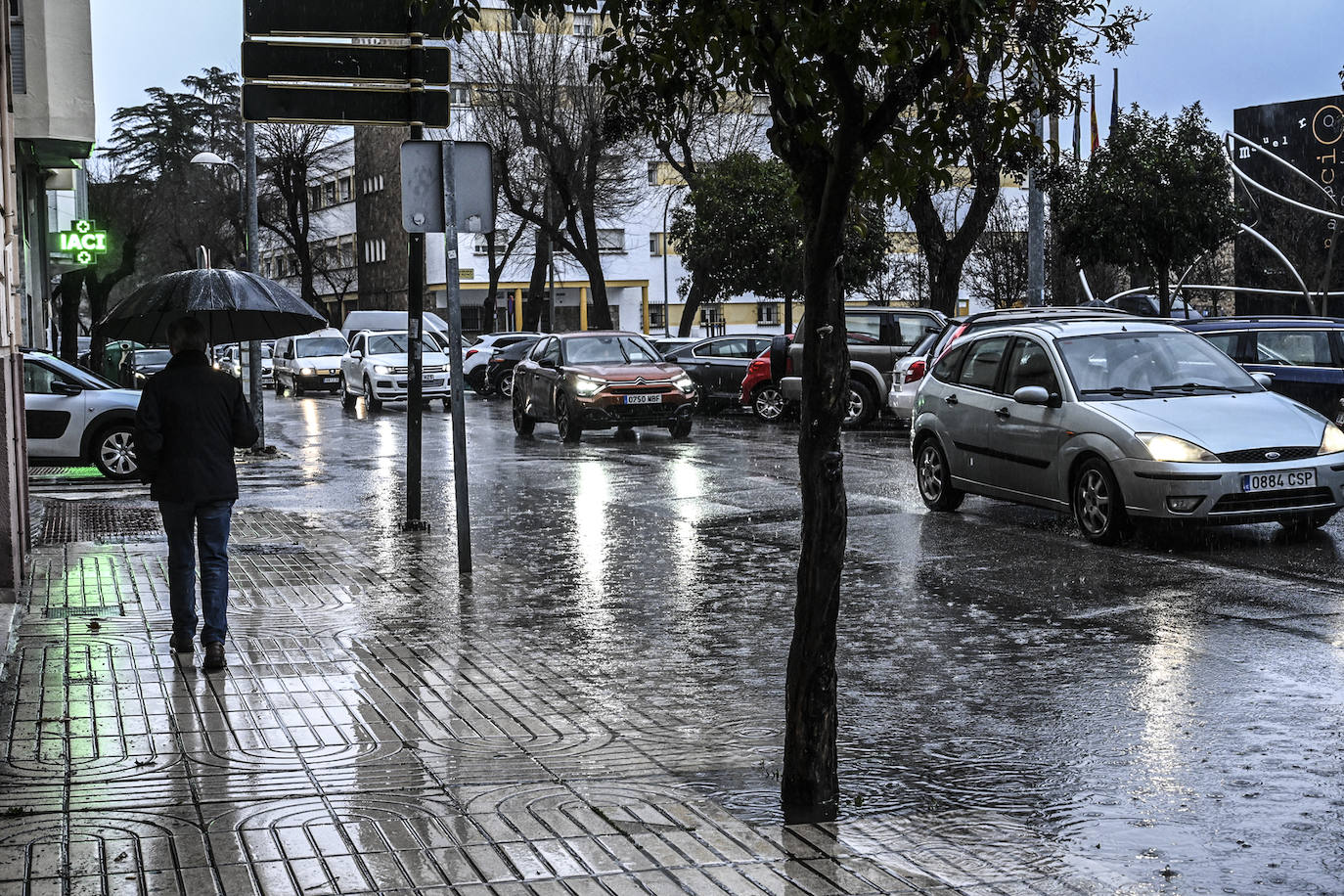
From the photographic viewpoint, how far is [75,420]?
1961cm

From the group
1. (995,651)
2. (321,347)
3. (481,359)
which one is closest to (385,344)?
(481,359)

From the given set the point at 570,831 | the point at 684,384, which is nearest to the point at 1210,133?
the point at 684,384

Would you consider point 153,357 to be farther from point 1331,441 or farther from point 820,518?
point 820,518

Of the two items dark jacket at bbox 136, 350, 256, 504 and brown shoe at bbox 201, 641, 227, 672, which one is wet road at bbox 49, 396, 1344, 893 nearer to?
brown shoe at bbox 201, 641, 227, 672

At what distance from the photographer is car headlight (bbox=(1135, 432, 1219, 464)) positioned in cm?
1147

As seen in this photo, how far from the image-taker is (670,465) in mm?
20016

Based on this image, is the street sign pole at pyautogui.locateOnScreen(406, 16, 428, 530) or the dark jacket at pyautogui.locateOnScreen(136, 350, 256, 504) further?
the street sign pole at pyautogui.locateOnScreen(406, 16, 428, 530)

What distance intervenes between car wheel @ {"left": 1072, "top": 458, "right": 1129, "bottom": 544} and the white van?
36864 millimetres

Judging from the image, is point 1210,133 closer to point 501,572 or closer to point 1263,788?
point 501,572

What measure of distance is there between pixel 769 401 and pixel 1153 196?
7710mm

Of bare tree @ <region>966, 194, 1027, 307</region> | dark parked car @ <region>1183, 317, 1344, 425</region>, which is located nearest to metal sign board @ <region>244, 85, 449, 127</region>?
dark parked car @ <region>1183, 317, 1344, 425</region>

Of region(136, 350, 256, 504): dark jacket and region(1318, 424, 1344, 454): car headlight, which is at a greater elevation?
region(136, 350, 256, 504): dark jacket

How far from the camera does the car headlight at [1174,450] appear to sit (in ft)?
37.6

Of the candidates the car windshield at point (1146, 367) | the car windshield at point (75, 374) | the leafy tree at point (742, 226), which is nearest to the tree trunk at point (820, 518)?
the car windshield at point (1146, 367)
